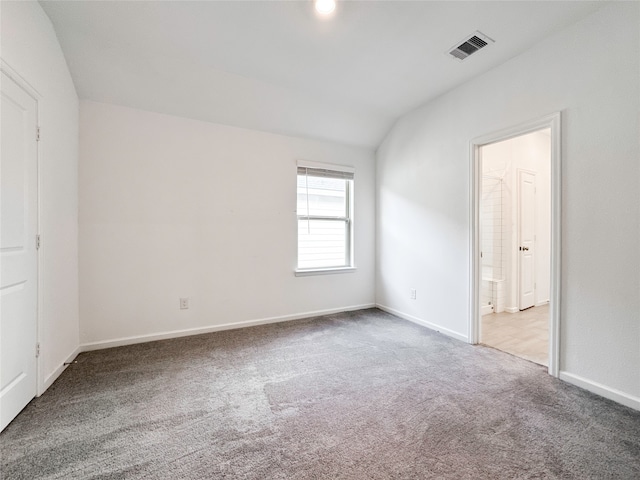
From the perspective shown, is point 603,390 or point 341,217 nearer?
point 603,390

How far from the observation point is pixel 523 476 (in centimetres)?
130

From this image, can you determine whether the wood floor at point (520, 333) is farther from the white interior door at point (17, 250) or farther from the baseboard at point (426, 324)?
the white interior door at point (17, 250)

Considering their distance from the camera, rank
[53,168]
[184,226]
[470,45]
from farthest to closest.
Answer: [184,226]
[470,45]
[53,168]

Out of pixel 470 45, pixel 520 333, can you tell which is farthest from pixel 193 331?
pixel 470 45

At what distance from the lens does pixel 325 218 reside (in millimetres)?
3936

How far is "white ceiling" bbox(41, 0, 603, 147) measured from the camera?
202 cm

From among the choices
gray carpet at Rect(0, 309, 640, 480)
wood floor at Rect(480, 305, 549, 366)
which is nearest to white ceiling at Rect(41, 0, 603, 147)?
gray carpet at Rect(0, 309, 640, 480)

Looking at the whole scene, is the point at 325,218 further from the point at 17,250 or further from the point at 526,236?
the point at 526,236

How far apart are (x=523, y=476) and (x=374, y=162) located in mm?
3800

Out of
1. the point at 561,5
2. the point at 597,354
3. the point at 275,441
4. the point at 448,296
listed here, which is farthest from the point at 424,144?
the point at 275,441

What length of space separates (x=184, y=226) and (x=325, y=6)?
2.49 metres

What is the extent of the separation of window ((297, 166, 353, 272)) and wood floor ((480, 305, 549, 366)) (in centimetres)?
201

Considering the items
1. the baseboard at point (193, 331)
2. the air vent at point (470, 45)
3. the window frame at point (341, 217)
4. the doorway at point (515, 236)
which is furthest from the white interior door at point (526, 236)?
the baseboard at point (193, 331)

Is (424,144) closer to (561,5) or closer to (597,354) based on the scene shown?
(561,5)
